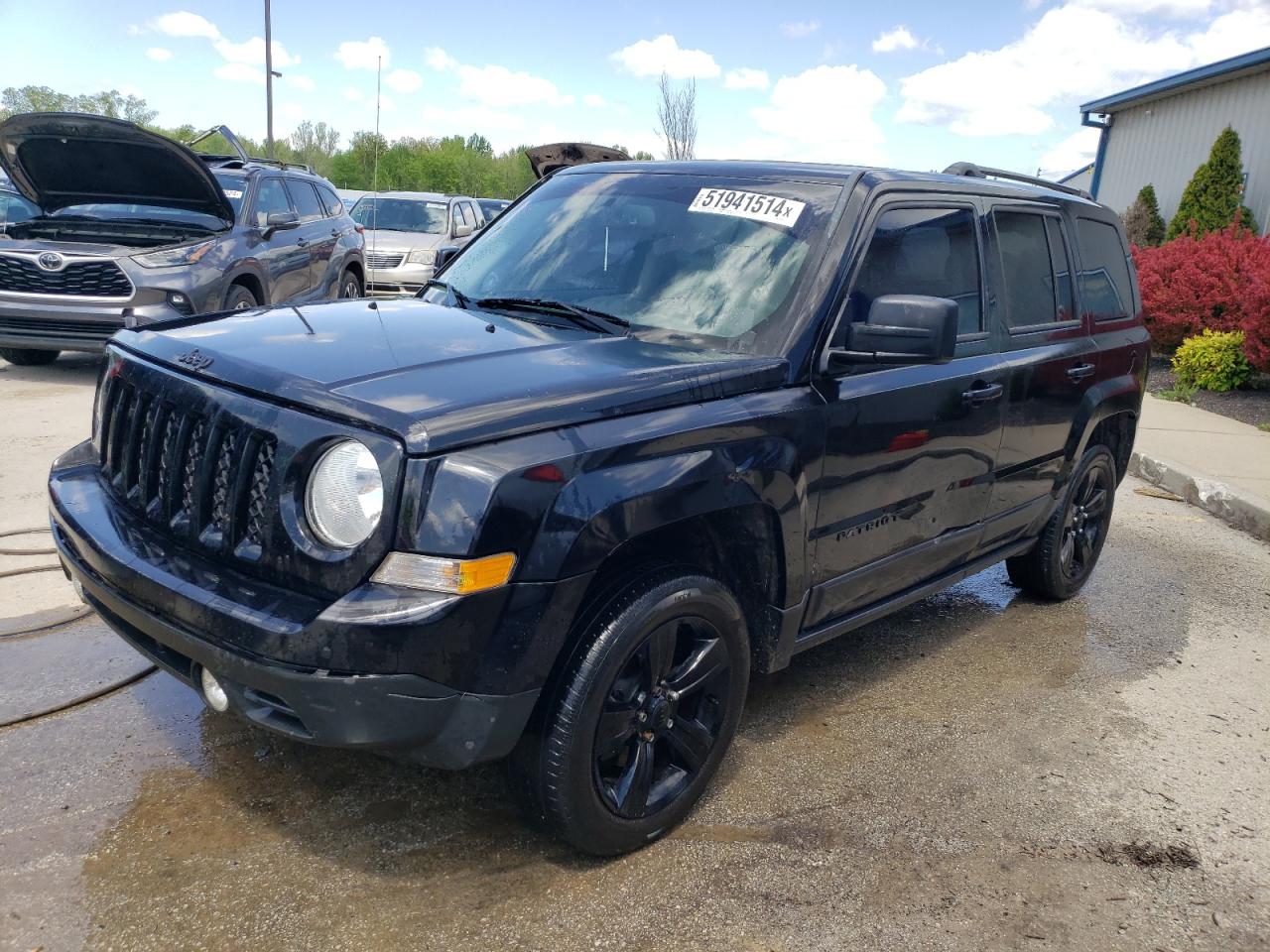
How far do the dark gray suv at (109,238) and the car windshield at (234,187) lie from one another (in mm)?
32

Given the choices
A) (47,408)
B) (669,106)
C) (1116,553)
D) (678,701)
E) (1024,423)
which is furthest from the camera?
(669,106)

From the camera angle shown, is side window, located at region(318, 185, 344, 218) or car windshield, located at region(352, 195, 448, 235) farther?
car windshield, located at region(352, 195, 448, 235)

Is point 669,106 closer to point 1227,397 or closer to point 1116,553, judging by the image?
point 1227,397

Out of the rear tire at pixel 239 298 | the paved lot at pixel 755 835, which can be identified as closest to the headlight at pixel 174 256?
the rear tire at pixel 239 298

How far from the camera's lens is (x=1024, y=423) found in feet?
14.1

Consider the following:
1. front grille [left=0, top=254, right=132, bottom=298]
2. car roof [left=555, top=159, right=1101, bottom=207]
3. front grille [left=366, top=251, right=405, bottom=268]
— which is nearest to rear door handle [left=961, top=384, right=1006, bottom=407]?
car roof [left=555, top=159, right=1101, bottom=207]

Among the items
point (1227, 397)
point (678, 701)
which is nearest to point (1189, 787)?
point (678, 701)

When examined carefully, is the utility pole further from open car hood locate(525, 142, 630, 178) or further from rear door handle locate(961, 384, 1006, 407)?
rear door handle locate(961, 384, 1006, 407)

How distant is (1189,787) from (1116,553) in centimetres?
302

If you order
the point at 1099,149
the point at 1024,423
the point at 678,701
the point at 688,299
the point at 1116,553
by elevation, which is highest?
the point at 1099,149

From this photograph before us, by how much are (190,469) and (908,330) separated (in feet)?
6.68

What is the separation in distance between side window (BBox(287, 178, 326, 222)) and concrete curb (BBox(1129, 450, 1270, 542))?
8.14 meters

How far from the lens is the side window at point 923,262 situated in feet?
11.4

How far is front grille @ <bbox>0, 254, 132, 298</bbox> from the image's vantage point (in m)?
8.45
